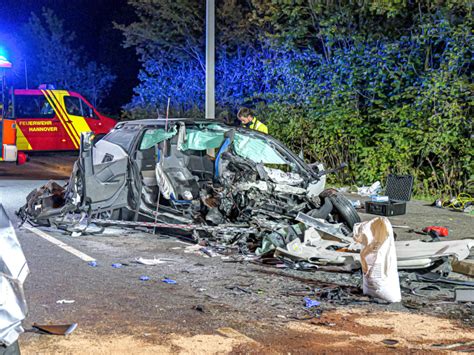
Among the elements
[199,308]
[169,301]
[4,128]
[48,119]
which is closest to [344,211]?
[169,301]

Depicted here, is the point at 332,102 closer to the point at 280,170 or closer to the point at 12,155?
the point at 280,170

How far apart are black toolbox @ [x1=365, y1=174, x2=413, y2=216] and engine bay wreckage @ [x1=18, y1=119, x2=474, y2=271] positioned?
1.61 m

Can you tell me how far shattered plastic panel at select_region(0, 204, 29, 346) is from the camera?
3.86 m

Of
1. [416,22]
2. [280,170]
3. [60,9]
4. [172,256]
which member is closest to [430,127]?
[416,22]

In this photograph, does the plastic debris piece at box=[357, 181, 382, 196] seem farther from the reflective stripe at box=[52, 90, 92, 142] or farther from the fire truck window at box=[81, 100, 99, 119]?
the fire truck window at box=[81, 100, 99, 119]

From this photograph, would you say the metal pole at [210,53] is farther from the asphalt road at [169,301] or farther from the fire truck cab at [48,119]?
the fire truck cab at [48,119]

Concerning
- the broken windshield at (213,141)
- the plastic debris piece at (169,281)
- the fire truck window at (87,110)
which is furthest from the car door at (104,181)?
the fire truck window at (87,110)

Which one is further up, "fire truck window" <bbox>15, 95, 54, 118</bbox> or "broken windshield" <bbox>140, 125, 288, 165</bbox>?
"fire truck window" <bbox>15, 95, 54, 118</bbox>

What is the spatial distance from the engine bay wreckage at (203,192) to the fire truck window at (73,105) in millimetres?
12931

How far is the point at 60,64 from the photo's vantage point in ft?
112

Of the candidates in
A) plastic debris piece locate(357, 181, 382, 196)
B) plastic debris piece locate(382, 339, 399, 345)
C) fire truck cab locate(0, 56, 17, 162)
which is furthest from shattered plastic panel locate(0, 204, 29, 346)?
plastic debris piece locate(357, 181, 382, 196)

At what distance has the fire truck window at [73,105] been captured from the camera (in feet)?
75.2

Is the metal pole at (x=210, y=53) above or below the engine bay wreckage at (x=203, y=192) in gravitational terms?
above

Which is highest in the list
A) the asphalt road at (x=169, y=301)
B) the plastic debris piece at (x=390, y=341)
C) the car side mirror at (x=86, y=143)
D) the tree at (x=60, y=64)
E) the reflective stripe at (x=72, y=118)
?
the tree at (x=60, y=64)
